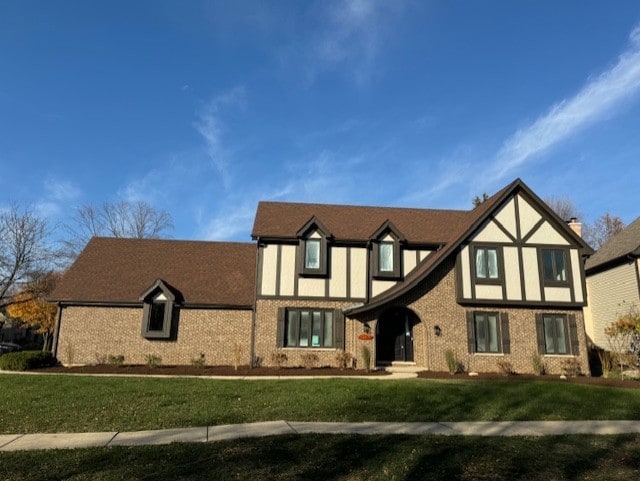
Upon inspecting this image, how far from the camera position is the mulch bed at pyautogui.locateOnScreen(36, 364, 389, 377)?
17.9m

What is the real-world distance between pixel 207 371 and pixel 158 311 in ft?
13.5

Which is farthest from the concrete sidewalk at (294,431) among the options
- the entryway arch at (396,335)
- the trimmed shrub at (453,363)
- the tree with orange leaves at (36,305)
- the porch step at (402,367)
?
the tree with orange leaves at (36,305)

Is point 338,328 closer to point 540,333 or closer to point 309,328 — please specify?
point 309,328

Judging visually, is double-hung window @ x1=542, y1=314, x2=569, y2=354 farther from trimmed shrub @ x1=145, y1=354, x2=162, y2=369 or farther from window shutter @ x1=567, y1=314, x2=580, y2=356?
trimmed shrub @ x1=145, y1=354, x2=162, y2=369

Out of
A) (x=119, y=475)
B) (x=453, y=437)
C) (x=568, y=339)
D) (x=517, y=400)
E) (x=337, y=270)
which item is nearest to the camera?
(x=119, y=475)

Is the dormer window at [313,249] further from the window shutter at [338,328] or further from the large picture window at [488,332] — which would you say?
the large picture window at [488,332]

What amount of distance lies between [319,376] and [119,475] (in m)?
11.8

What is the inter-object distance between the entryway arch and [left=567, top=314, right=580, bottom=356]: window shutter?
637 cm

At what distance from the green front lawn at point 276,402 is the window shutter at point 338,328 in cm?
466

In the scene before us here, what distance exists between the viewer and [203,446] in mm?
7281

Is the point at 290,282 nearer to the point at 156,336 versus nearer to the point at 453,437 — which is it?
the point at 156,336

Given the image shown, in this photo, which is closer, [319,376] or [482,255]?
[319,376]

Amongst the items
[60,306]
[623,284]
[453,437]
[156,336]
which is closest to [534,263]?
[623,284]

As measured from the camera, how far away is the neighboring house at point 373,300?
19750mm
